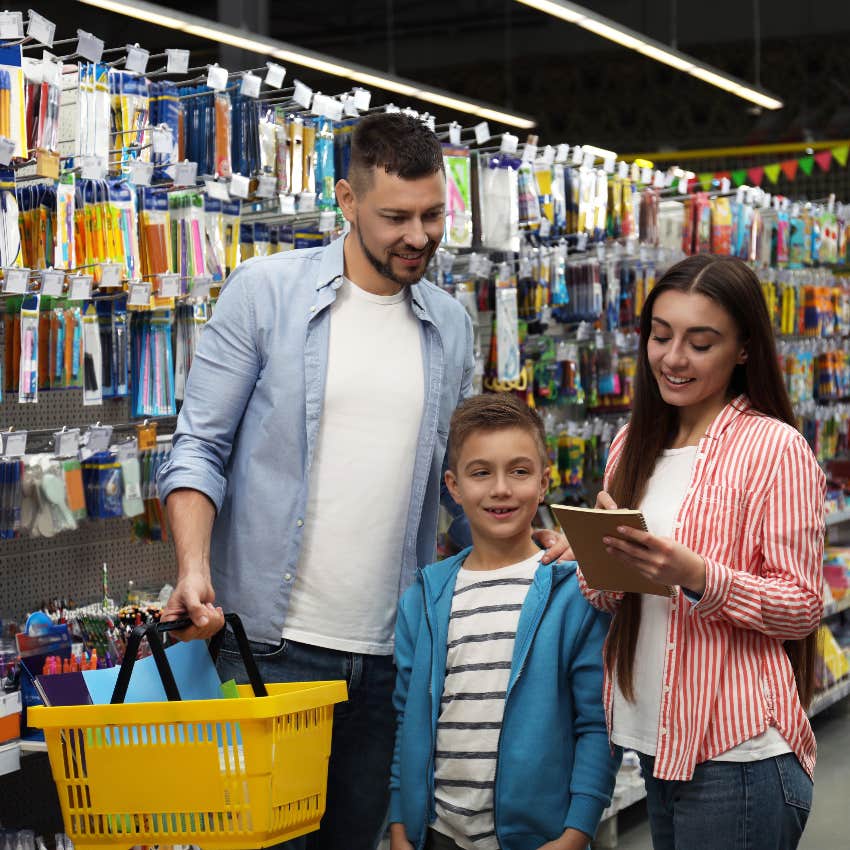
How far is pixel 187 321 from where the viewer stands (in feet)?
11.6

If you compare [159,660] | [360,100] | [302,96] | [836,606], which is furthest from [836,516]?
[159,660]

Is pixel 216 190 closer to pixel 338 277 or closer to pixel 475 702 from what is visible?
pixel 338 277

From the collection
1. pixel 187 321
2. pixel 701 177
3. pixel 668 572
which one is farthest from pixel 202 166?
pixel 701 177

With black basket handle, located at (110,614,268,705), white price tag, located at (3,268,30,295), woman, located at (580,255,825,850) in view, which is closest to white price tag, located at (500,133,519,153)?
white price tag, located at (3,268,30,295)

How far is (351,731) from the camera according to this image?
234 cm

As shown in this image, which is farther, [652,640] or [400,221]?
→ [400,221]

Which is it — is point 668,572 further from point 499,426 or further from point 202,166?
point 202,166

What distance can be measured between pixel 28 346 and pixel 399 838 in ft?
5.20

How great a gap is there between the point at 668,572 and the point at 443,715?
22.3 inches

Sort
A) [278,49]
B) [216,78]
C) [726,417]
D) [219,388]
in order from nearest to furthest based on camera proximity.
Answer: [726,417]
[219,388]
[216,78]
[278,49]

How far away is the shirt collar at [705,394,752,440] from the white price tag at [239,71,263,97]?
79.3 inches

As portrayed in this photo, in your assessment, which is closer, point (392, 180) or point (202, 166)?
point (392, 180)

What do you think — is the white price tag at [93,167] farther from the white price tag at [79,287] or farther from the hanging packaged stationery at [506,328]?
the hanging packaged stationery at [506,328]

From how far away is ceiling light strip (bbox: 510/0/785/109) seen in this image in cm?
692
